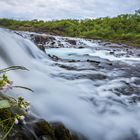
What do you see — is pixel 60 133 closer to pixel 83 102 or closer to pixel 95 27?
pixel 83 102

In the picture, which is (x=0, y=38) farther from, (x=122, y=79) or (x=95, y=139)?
(x=95, y=139)

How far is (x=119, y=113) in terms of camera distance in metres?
5.01

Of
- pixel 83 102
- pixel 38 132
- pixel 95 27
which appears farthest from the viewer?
pixel 95 27

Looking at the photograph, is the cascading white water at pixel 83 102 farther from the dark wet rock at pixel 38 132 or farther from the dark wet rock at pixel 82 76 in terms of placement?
the dark wet rock at pixel 38 132

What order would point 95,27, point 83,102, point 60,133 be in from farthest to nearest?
point 95,27, point 83,102, point 60,133

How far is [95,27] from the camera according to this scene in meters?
30.8

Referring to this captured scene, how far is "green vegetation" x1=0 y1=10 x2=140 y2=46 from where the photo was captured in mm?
28469

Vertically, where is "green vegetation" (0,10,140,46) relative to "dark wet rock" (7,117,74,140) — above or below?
below

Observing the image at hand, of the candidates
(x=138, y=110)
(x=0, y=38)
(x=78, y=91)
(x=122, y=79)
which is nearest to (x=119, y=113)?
(x=138, y=110)

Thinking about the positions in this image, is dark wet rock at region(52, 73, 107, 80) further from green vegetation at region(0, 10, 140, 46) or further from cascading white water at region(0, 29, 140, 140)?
green vegetation at region(0, 10, 140, 46)

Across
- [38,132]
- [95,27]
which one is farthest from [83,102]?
[95,27]

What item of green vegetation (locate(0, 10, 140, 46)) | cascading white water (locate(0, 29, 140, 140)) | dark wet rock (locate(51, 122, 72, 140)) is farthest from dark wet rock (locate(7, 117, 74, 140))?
green vegetation (locate(0, 10, 140, 46))

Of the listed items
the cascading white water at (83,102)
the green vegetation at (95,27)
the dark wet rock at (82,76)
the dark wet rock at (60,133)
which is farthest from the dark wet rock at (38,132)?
the green vegetation at (95,27)

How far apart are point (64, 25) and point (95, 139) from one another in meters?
28.3
